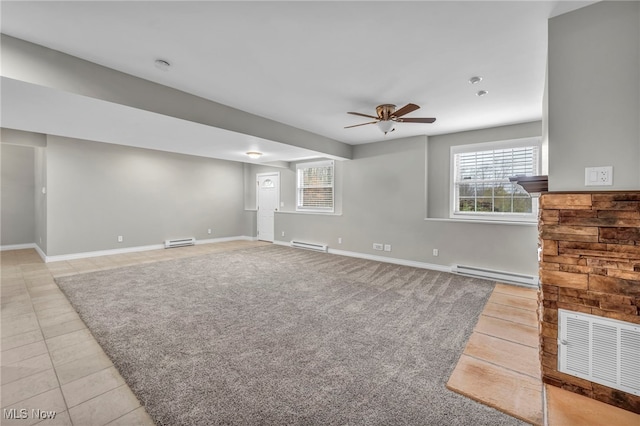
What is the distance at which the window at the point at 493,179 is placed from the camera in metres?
4.27

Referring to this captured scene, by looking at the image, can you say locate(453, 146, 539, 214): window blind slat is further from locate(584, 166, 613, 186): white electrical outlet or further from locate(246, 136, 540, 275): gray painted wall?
locate(584, 166, 613, 186): white electrical outlet

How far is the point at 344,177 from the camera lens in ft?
20.6

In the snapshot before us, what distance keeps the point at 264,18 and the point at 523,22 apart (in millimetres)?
1911

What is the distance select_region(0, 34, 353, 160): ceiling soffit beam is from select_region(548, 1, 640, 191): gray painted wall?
3.45m

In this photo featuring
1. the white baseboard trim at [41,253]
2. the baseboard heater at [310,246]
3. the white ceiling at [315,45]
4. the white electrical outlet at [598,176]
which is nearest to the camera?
the white electrical outlet at [598,176]

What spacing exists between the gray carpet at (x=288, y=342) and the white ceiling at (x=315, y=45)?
2.35 m

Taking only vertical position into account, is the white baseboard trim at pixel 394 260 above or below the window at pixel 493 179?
below

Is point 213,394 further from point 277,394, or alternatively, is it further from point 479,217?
point 479,217

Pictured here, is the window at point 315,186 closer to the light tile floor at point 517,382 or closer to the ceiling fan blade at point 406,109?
the ceiling fan blade at point 406,109

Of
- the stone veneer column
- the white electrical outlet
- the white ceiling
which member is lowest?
the stone veneer column

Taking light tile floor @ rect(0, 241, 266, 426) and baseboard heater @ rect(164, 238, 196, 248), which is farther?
baseboard heater @ rect(164, 238, 196, 248)

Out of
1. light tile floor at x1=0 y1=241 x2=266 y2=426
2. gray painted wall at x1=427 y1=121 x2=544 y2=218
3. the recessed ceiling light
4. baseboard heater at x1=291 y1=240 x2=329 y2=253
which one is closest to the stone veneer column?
light tile floor at x1=0 y1=241 x2=266 y2=426

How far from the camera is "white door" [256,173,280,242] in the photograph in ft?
26.5

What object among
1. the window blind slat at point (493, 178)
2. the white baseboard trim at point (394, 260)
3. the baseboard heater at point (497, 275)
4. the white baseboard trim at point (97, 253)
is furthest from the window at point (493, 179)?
the white baseboard trim at point (97, 253)
